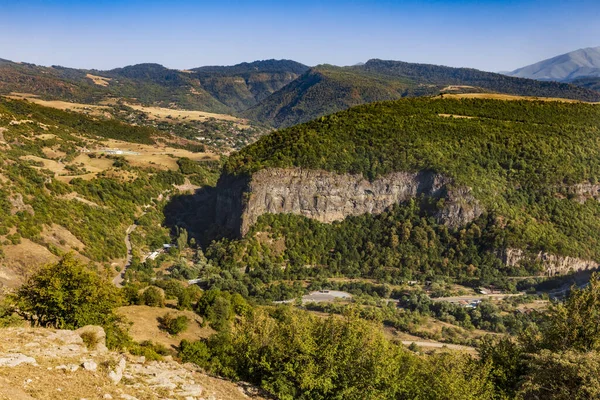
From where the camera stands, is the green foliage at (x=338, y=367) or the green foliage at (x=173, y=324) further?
the green foliage at (x=173, y=324)

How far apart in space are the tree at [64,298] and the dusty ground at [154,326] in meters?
5.69

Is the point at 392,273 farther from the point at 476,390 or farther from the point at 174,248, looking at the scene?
the point at 476,390

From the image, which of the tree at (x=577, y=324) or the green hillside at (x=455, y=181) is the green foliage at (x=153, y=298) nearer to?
the tree at (x=577, y=324)

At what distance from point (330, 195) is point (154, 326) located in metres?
63.4

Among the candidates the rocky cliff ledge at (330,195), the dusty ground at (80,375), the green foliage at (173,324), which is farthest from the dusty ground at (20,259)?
the rocky cliff ledge at (330,195)

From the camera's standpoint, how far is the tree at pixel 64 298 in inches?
1080

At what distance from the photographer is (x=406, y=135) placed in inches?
3969

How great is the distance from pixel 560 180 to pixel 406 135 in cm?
3679

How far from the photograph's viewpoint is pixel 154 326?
123ft

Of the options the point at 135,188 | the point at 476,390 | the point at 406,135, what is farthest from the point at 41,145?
the point at 476,390

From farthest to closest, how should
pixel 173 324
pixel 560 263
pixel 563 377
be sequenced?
pixel 560 263, pixel 173 324, pixel 563 377

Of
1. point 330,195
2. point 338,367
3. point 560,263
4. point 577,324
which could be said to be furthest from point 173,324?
point 560,263

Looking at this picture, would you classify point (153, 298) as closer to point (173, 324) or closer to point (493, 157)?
point (173, 324)

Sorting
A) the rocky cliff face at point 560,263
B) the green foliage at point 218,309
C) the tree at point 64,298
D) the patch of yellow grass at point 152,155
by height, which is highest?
the patch of yellow grass at point 152,155
